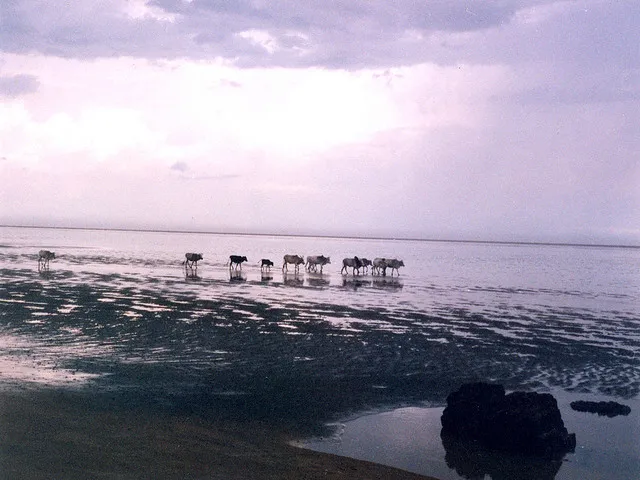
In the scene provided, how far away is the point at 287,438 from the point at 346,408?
86.3 inches

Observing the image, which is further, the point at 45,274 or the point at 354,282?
the point at 354,282

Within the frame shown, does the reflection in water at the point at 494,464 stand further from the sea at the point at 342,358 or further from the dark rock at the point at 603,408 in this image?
the dark rock at the point at 603,408

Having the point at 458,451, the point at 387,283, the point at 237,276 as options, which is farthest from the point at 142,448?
the point at 237,276

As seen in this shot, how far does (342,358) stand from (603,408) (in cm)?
603

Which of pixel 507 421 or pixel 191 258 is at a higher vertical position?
pixel 191 258

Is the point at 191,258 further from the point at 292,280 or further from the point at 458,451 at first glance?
the point at 458,451

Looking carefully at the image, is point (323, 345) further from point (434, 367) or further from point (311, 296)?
point (311, 296)

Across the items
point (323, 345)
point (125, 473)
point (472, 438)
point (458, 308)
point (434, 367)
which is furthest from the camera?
point (458, 308)

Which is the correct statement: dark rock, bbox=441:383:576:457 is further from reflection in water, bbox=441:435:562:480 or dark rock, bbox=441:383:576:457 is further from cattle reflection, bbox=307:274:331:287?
cattle reflection, bbox=307:274:331:287

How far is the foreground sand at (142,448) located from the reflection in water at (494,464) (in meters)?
1.19

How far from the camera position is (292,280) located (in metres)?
39.4

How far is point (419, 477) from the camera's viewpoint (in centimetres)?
838

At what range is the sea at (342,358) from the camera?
10.2 metres

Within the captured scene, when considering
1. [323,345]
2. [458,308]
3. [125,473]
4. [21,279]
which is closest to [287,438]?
[125,473]
